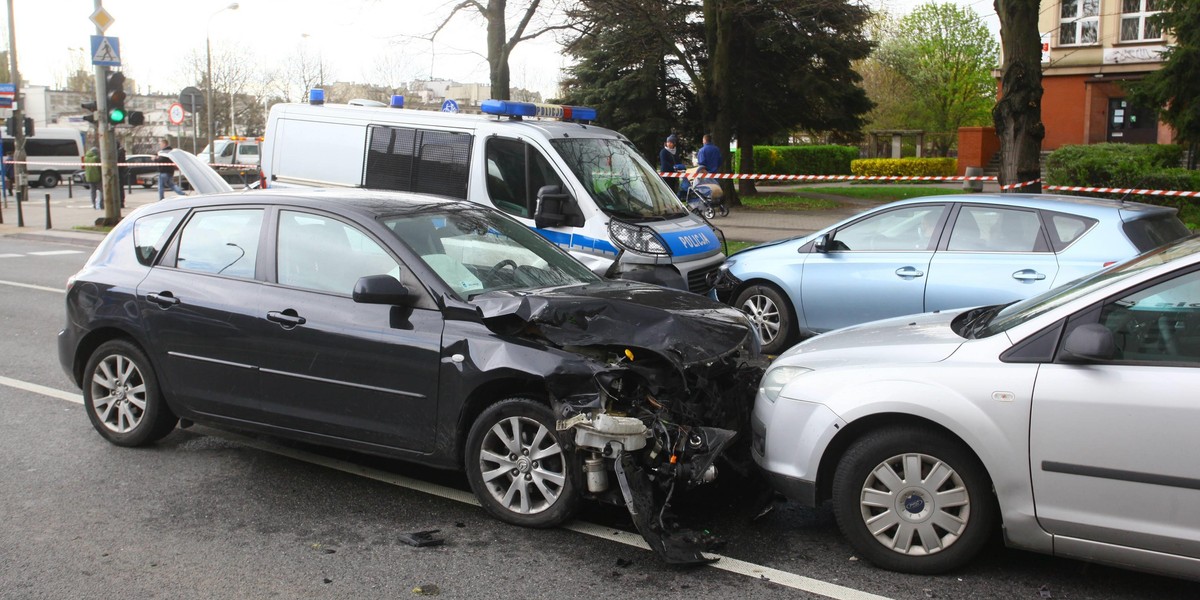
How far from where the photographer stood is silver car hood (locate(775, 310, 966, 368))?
452 centimetres

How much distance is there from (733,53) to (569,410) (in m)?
23.6

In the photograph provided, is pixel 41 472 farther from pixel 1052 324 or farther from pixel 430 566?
pixel 1052 324

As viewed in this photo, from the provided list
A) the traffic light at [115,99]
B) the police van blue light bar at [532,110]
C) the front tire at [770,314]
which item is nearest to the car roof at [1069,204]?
the front tire at [770,314]

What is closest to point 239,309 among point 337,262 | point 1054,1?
point 337,262

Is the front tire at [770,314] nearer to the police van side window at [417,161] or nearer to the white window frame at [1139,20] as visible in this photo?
the police van side window at [417,161]

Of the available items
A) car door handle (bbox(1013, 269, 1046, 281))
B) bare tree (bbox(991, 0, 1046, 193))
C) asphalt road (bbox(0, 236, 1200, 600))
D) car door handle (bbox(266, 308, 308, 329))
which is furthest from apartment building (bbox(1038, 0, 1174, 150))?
car door handle (bbox(266, 308, 308, 329))

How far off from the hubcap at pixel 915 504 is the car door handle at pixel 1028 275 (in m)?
4.03

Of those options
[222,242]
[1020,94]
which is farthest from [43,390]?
[1020,94]

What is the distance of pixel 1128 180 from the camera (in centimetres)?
1723

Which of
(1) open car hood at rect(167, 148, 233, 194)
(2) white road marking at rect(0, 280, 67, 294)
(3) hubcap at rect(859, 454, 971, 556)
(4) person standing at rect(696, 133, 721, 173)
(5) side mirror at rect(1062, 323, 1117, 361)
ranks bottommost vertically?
(2) white road marking at rect(0, 280, 67, 294)

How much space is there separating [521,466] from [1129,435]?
8.57 feet

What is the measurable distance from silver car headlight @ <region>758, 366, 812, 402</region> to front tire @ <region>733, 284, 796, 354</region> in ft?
14.1

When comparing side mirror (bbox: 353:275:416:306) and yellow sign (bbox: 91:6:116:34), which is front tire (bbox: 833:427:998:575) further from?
yellow sign (bbox: 91:6:116:34)

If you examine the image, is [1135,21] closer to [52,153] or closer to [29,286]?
[29,286]
